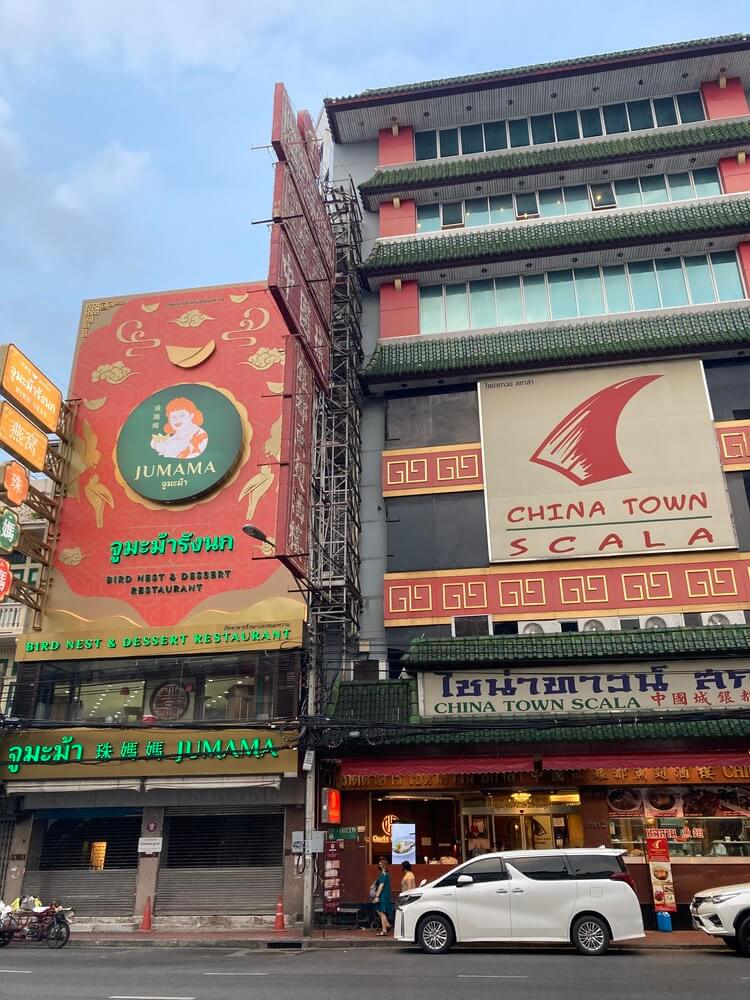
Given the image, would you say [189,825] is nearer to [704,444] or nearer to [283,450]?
[283,450]

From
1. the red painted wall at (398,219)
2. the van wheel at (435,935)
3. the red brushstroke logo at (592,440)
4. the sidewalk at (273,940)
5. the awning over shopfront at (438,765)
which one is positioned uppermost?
the red painted wall at (398,219)

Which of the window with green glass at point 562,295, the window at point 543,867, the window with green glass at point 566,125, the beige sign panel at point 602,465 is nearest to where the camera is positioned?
the window at point 543,867

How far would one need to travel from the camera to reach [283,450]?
2219 centimetres

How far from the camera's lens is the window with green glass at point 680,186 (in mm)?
30125

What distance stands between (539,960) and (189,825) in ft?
44.4

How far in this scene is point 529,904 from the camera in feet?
49.3

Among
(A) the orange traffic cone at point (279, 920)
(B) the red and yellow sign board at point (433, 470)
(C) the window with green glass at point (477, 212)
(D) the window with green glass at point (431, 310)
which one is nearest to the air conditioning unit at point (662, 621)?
(B) the red and yellow sign board at point (433, 470)

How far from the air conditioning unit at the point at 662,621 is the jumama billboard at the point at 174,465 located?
10892mm

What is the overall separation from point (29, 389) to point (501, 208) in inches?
764

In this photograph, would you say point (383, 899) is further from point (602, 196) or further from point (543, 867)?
point (602, 196)

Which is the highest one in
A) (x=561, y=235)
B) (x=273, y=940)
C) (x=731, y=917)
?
(x=561, y=235)

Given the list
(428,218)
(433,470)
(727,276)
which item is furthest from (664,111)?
(433,470)

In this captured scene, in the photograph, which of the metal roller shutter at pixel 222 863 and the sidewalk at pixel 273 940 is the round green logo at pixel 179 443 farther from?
the sidewalk at pixel 273 940

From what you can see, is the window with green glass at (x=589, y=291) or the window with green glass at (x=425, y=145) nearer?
the window with green glass at (x=589, y=291)
